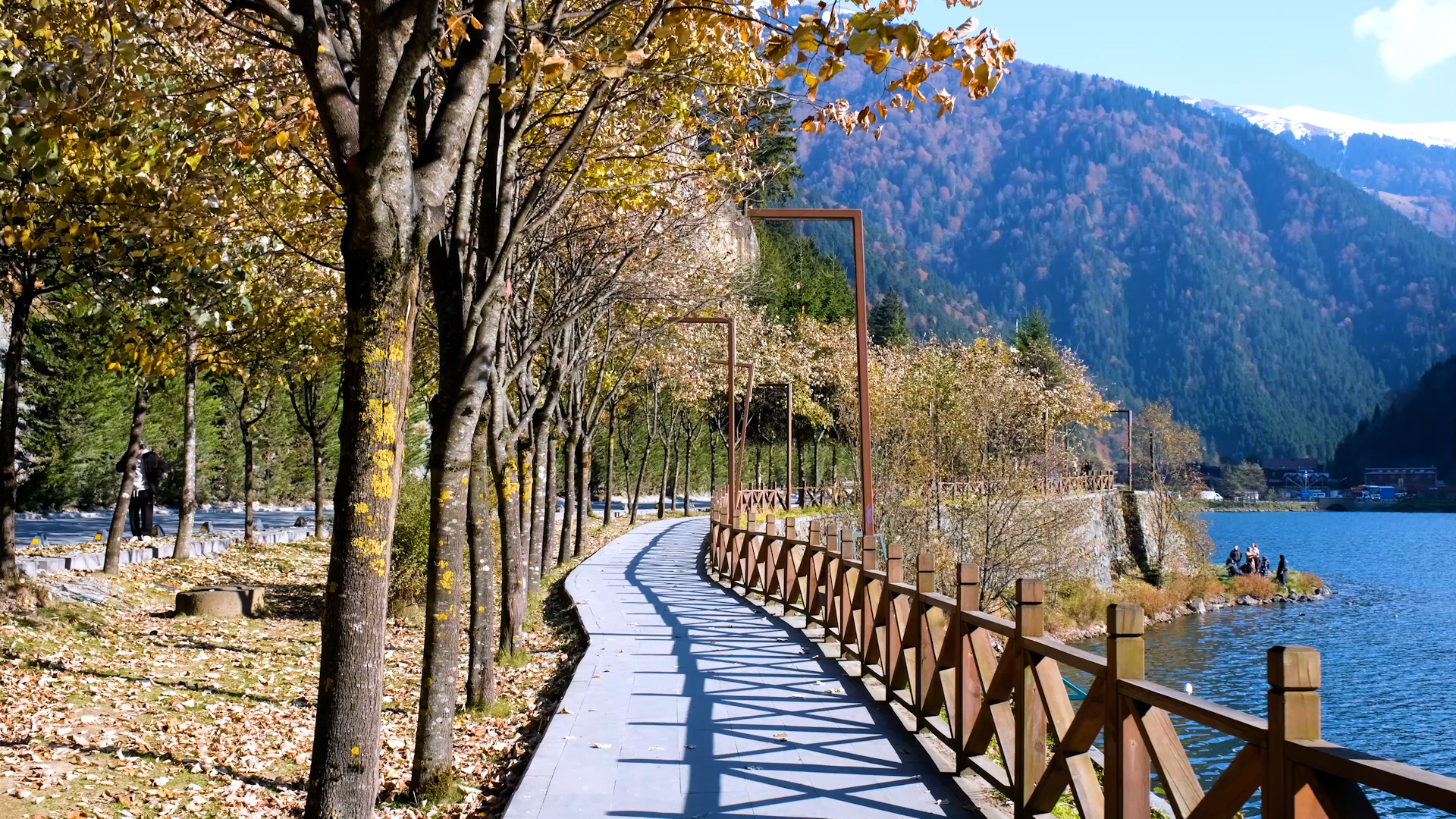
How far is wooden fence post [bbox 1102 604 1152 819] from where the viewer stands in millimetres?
4730

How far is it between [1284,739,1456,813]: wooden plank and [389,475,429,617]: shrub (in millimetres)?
13882

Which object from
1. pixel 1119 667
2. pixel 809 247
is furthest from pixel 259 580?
pixel 809 247

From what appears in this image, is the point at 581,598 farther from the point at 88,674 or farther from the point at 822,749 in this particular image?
the point at 822,749

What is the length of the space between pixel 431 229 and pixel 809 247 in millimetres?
77536

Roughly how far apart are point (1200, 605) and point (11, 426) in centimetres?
4093

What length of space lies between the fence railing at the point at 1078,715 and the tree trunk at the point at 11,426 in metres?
8.60

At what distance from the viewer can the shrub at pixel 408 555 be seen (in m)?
16.2

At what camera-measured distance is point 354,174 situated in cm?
468

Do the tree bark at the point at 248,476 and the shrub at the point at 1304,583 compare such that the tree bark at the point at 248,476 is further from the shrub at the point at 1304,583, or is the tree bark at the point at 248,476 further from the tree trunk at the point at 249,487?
the shrub at the point at 1304,583

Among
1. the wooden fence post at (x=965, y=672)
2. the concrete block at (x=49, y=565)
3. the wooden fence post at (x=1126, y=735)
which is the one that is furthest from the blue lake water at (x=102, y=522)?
the wooden fence post at (x=1126, y=735)

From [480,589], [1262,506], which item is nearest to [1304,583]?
[480,589]

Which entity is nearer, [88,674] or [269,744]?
[269,744]

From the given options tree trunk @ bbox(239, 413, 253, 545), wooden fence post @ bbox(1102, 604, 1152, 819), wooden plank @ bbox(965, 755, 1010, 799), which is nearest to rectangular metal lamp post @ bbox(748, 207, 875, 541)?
wooden plank @ bbox(965, 755, 1010, 799)

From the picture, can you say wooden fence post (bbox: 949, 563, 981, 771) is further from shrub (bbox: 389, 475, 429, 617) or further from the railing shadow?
shrub (bbox: 389, 475, 429, 617)
